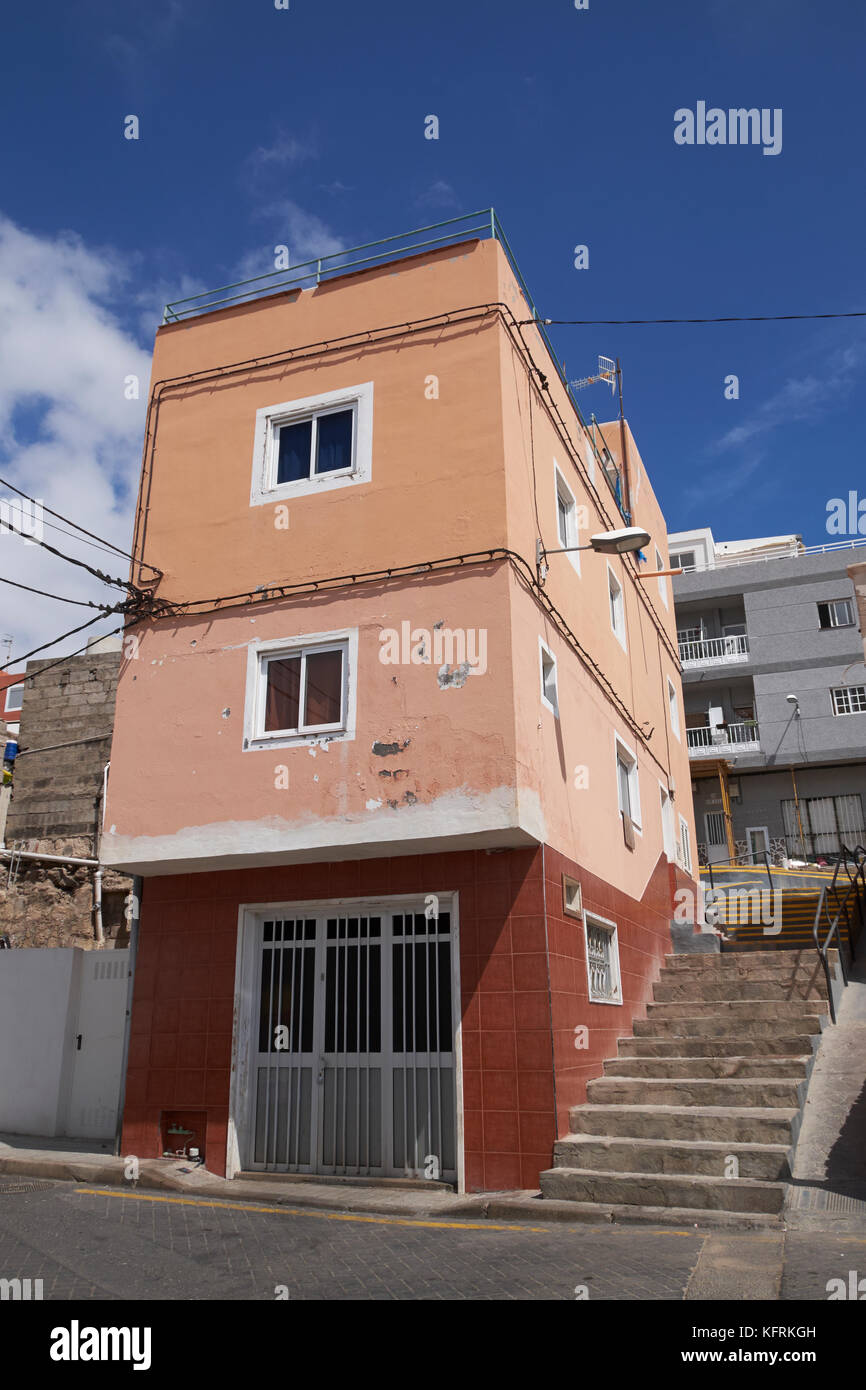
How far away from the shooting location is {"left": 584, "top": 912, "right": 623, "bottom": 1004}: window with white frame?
10891 millimetres

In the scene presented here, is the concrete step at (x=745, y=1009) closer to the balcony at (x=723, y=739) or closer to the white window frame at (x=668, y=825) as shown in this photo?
the white window frame at (x=668, y=825)

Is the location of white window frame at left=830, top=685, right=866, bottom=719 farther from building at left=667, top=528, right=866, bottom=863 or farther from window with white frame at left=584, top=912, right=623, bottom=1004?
window with white frame at left=584, top=912, right=623, bottom=1004

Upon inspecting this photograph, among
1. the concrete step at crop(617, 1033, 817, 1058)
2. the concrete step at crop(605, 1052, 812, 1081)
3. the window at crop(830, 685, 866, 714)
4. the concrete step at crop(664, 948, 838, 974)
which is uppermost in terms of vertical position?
the window at crop(830, 685, 866, 714)

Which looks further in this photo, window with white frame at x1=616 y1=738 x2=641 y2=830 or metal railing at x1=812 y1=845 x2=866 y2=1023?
metal railing at x1=812 y1=845 x2=866 y2=1023

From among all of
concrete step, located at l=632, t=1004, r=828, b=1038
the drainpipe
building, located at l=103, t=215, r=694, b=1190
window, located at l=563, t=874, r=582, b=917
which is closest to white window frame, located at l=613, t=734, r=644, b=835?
building, located at l=103, t=215, r=694, b=1190

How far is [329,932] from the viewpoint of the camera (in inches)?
404

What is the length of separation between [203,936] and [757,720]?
28.1 m

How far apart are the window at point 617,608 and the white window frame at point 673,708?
428 centimetres

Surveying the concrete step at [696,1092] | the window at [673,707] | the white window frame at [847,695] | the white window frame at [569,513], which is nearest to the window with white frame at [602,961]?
the concrete step at [696,1092]

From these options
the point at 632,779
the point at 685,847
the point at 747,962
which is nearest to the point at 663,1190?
the point at 747,962
